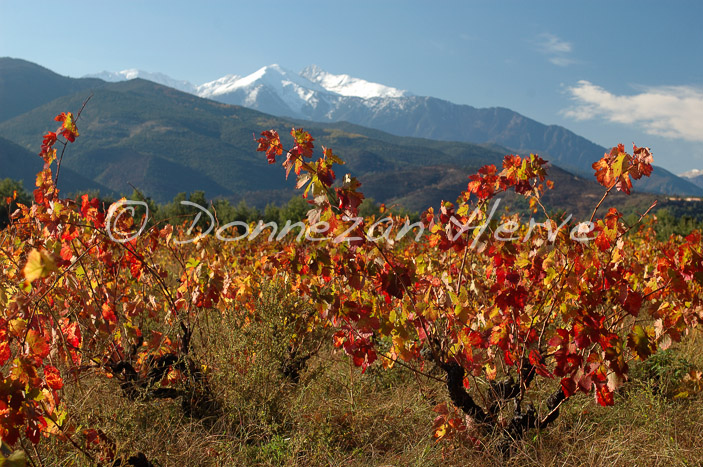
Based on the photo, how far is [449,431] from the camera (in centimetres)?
269

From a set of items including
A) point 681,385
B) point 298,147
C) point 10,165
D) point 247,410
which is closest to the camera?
point 298,147

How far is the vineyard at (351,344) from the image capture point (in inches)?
91.7

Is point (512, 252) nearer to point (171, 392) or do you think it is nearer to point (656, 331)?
point (656, 331)

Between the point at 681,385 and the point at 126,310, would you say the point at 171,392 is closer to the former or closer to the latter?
the point at 126,310

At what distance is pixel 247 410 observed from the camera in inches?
121

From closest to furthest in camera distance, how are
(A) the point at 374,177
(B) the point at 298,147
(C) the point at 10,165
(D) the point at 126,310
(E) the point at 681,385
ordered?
(B) the point at 298,147, (D) the point at 126,310, (E) the point at 681,385, (C) the point at 10,165, (A) the point at 374,177

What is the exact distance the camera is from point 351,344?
2.64 m

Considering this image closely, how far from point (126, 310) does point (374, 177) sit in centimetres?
15512

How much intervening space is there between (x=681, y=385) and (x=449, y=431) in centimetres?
204

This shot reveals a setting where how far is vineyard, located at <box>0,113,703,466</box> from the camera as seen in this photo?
233cm

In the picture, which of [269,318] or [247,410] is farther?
[269,318]

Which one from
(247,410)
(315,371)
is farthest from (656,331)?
(247,410)

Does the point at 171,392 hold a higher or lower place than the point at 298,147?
lower

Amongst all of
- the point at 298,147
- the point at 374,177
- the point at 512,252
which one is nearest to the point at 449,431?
the point at 512,252
